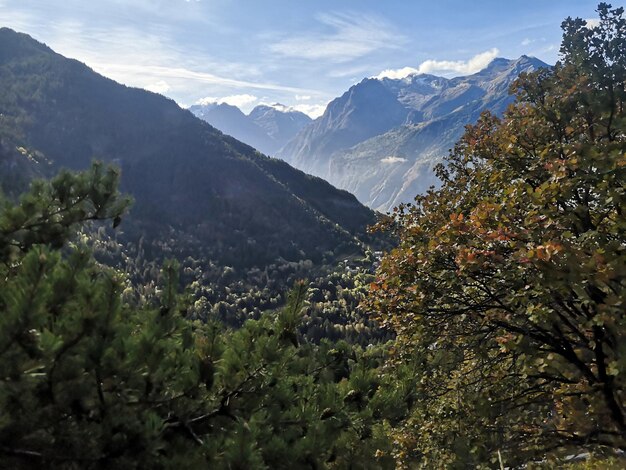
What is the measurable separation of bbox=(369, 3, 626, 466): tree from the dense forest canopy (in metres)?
0.06

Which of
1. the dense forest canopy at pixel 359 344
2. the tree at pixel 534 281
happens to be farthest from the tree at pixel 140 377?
the tree at pixel 534 281

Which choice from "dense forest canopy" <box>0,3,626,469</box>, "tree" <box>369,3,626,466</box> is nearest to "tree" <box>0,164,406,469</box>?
"dense forest canopy" <box>0,3,626,469</box>

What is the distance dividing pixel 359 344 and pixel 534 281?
12.7ft

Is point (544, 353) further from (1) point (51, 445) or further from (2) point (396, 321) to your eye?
(1) point (51, 445)

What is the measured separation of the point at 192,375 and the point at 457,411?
8.37 meters

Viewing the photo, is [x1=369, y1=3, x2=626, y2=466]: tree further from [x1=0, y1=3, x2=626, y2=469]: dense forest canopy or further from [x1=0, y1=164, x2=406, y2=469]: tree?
[x1=0, y1=164, x2=406, y2=469]: tree

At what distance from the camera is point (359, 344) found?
968 centimetres

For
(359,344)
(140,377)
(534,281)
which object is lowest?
(359,344)

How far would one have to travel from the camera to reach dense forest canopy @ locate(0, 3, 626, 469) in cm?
495

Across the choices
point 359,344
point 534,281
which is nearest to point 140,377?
point 359,344

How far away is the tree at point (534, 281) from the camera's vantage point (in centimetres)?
760

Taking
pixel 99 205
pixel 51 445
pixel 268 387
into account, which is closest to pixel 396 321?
pixel 268 387

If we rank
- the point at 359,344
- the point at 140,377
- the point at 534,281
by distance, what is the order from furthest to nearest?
the point at 359,344, the point at 534,281, the point at 140,377

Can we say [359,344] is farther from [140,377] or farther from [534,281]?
[140,377]
